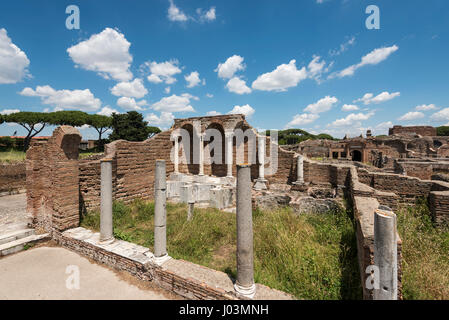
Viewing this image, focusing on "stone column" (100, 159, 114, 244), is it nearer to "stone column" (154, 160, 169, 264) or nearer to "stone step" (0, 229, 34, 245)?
"stone column" (154, 160, 169, 264)

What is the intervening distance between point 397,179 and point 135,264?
8942 mm

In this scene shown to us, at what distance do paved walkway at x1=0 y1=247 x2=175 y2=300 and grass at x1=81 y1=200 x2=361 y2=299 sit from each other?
93 centimetres

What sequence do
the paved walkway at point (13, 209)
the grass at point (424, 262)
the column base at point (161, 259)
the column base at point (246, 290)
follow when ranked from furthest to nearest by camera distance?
the paved walkway at point (13, 209)
the column base at point (161, 259)
the column base at point (246, 290)
the grass at point (424, 262)

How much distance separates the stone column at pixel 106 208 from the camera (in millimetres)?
4957

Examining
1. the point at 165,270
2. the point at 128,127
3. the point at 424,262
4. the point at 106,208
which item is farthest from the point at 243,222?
the point at 128,127

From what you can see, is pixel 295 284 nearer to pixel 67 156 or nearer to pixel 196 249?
pixel 196 249

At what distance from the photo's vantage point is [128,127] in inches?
1240

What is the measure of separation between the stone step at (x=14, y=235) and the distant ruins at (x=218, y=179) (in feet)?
1.03

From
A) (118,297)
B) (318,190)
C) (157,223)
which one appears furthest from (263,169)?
(118,297)

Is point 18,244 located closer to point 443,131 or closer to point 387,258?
point 387,258

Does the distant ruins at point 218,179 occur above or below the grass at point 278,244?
above

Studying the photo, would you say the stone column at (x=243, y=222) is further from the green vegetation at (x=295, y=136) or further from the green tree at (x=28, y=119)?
the green vegetation at (x=295, y=136)

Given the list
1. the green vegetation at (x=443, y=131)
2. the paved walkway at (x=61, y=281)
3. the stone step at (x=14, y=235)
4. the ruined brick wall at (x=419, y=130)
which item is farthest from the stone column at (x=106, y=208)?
the green vegetation at (x=443, y=131)

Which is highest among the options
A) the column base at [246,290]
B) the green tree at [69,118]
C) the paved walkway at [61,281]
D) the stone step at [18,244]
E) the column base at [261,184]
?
the green tree at [69,118]
